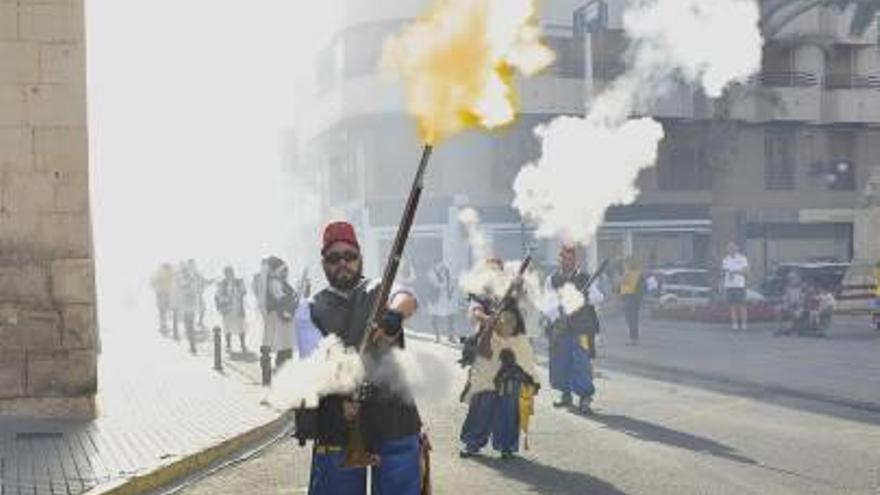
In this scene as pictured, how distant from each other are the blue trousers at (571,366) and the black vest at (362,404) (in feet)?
23.5

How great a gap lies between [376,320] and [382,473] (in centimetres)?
74

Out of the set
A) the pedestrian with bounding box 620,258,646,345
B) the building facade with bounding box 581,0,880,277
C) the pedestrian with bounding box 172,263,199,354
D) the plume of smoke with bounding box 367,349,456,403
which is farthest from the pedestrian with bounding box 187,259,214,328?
the plume of smoke with bounding box 367,349,456,403

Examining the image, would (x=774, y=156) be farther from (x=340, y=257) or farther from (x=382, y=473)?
(x=382, y=473)

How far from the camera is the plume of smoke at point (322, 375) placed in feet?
16.3

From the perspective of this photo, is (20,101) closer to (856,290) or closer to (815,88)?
(856,290)

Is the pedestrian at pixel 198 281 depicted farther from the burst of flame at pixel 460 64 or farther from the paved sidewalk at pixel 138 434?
the burst of flame at pixel 460 64

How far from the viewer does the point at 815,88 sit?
1699 inches

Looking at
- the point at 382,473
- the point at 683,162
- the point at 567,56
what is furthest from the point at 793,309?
the point at 683,162

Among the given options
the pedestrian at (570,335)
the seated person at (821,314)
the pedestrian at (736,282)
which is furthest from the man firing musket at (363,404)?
the pedestrian at (736,282)

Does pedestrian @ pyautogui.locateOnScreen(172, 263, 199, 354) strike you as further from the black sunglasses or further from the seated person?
the black sunglasses

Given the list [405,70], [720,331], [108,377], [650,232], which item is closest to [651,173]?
[650,232]

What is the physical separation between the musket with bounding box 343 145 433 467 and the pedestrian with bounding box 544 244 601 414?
7301 millimetres

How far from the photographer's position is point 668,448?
9672 mm

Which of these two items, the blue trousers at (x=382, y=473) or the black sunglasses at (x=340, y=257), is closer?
the blue trousers at (x=382, y=473)
